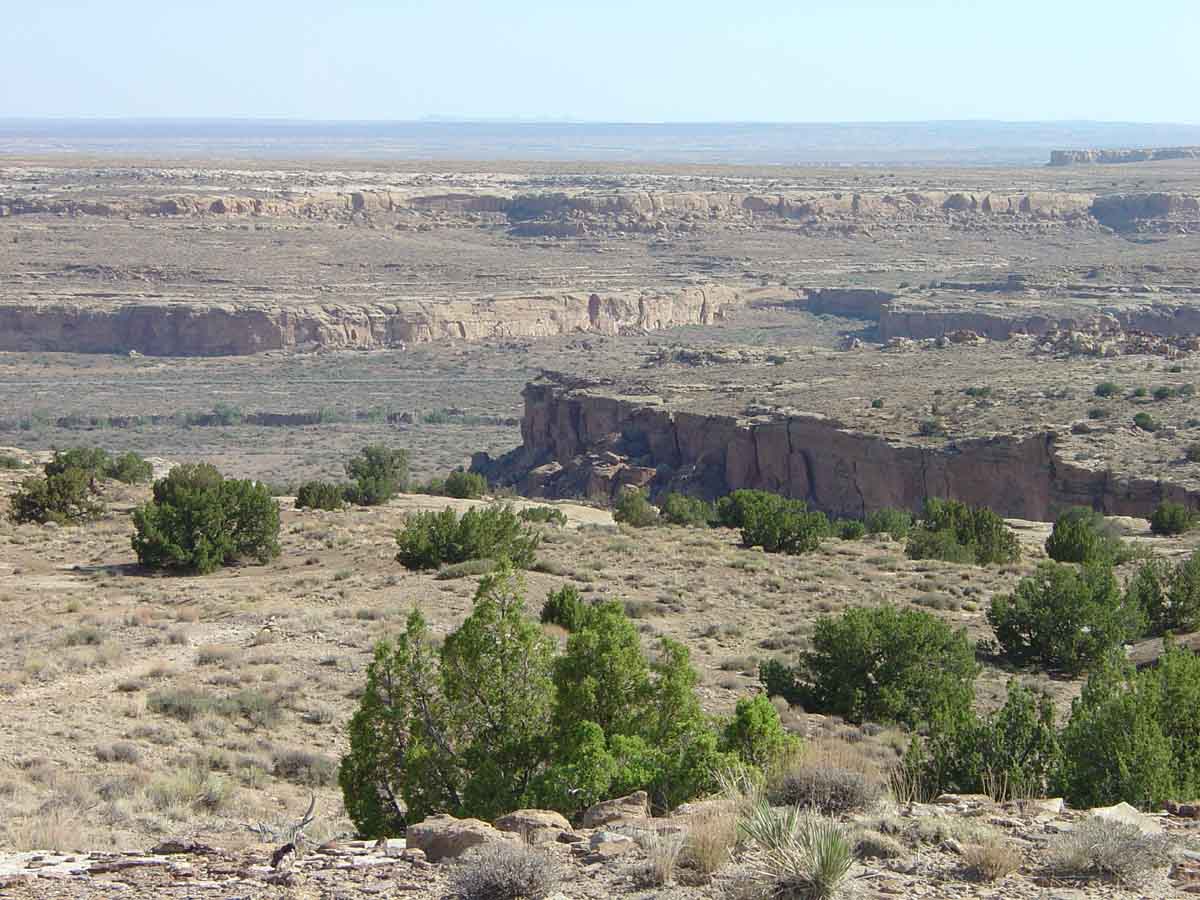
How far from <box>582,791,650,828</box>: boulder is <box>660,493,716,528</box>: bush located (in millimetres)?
18719

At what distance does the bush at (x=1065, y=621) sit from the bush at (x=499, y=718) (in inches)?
299

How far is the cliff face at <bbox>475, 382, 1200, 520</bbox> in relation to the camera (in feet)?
108

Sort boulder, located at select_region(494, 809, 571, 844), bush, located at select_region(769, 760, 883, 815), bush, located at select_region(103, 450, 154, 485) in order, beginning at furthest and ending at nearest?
1. bush, located at select_region(103, 450, 154, 485)
2. bush, located at select_region(769, 760, 883, 815)
3. boulder, located at select_region(494, 809, 571, 844)

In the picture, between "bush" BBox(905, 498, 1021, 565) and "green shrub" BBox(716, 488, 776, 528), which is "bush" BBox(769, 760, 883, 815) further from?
"green shrub" BBox(716, 488, 776, 528)

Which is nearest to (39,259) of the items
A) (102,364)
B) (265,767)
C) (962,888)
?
(102,364)

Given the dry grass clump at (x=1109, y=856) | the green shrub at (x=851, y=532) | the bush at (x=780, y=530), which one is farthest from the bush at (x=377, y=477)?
the dry grass clump at (x=1109, y=856)

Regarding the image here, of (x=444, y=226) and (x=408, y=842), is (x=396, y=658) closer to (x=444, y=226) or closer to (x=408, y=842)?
(x=408, y=842)

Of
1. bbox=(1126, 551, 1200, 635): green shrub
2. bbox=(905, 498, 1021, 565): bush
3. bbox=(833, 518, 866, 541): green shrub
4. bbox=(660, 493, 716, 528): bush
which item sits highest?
bbox=(1126, 551, 1200, 635): green shrub

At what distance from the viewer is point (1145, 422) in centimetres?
3497

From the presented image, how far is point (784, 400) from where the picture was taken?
41.6m

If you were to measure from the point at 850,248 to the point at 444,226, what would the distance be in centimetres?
2695

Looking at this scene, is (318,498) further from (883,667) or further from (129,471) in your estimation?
(883,667)

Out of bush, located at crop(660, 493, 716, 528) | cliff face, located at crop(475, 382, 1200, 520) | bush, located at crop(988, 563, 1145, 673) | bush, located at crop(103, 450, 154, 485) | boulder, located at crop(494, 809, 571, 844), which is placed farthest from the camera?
cliff face, located at crop(475, 382, 1200, 520)

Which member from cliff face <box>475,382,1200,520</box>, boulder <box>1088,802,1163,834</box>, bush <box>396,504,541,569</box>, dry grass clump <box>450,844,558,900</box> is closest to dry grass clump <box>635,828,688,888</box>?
dry grass clump <box>450,844,558,900</box>
